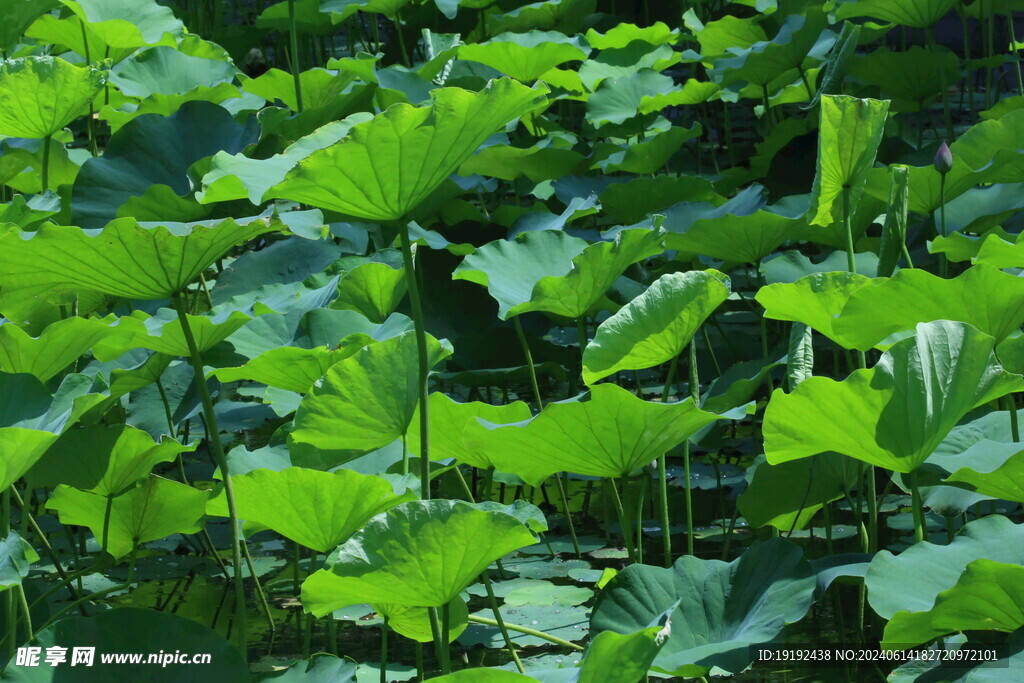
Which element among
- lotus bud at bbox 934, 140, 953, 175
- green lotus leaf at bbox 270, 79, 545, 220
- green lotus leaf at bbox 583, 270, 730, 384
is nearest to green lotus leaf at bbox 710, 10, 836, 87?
lotus bud at bbox 934, 140, 953, 175

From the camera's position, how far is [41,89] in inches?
61.9

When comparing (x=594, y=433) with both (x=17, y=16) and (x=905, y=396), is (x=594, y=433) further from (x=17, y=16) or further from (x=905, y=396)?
(x=17, y=16)

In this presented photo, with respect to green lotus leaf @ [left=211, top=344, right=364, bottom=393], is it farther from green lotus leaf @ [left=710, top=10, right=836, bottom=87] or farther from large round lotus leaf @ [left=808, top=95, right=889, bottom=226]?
green lotus leaf @ [left=710, top=10, right=836, bottom=87]

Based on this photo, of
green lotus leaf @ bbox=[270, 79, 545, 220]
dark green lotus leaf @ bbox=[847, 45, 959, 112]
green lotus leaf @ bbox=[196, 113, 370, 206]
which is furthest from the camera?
dark green lotus leaf @ bbox=[847, 45, 959, 112]

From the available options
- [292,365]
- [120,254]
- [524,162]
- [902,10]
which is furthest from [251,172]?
[902,10]

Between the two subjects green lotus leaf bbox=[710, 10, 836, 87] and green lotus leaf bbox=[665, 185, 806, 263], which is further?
green lotus leaf bbox=[710, 10, 836, 87]

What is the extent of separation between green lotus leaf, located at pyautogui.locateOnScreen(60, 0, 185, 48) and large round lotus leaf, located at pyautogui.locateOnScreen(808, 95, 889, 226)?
1.51 metres

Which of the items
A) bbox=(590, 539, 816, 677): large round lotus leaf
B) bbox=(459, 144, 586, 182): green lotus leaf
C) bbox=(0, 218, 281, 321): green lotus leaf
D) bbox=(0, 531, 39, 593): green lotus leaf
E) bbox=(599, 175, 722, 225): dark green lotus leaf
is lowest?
bbox=(590, 539, 816, 677): large round lotus leaf

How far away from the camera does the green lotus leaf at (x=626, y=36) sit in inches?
100.0

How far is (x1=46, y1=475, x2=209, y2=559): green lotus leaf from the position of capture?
117 centimetres

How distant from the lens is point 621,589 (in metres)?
0.98

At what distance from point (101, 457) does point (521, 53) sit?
1438 mm

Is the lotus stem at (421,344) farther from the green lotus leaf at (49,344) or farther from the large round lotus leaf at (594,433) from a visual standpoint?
the green lotus leaf at (49,344)

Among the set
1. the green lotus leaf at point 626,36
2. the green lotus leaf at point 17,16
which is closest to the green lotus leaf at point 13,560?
the green lotus leaf at point 17,16
